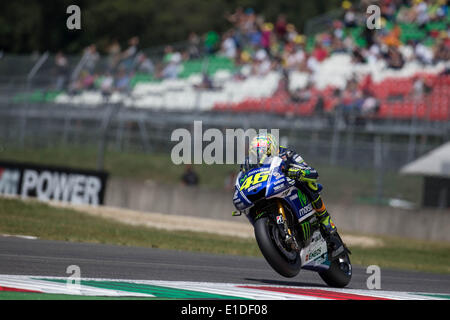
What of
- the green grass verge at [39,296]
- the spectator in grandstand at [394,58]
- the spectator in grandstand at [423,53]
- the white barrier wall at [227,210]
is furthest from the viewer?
the spectator in grandstand at [394,58]

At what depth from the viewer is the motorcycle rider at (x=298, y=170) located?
8.63 metres

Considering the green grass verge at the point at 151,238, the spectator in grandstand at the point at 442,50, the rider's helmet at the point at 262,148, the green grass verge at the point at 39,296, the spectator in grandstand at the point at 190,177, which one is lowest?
the green grass verge at the point at 39,296

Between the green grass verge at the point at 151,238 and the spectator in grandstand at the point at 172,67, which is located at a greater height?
the spectator in grandstand at the point at 172,67

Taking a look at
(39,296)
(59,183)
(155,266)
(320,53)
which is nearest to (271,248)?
(155,266)

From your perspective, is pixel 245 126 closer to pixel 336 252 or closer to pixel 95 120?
pixel 95 120

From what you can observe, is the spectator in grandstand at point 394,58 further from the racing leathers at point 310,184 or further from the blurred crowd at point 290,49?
the racing leathers at point 310,184

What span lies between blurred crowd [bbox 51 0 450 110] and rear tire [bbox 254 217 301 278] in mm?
14668

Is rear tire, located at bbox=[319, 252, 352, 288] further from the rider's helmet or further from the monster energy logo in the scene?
the rider's helmet

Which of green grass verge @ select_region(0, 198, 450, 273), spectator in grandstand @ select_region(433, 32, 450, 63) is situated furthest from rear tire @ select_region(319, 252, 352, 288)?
spectator in grandstand @ select_region(433, 32, 450, 63)

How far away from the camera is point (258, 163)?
870 centimetres

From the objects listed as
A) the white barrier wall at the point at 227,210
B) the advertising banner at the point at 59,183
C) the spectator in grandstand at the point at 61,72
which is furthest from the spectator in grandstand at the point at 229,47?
the advertising banner at the point at 59,183

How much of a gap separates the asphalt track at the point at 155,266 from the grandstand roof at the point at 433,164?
6.64 metres

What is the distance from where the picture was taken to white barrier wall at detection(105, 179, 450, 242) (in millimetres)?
18672
